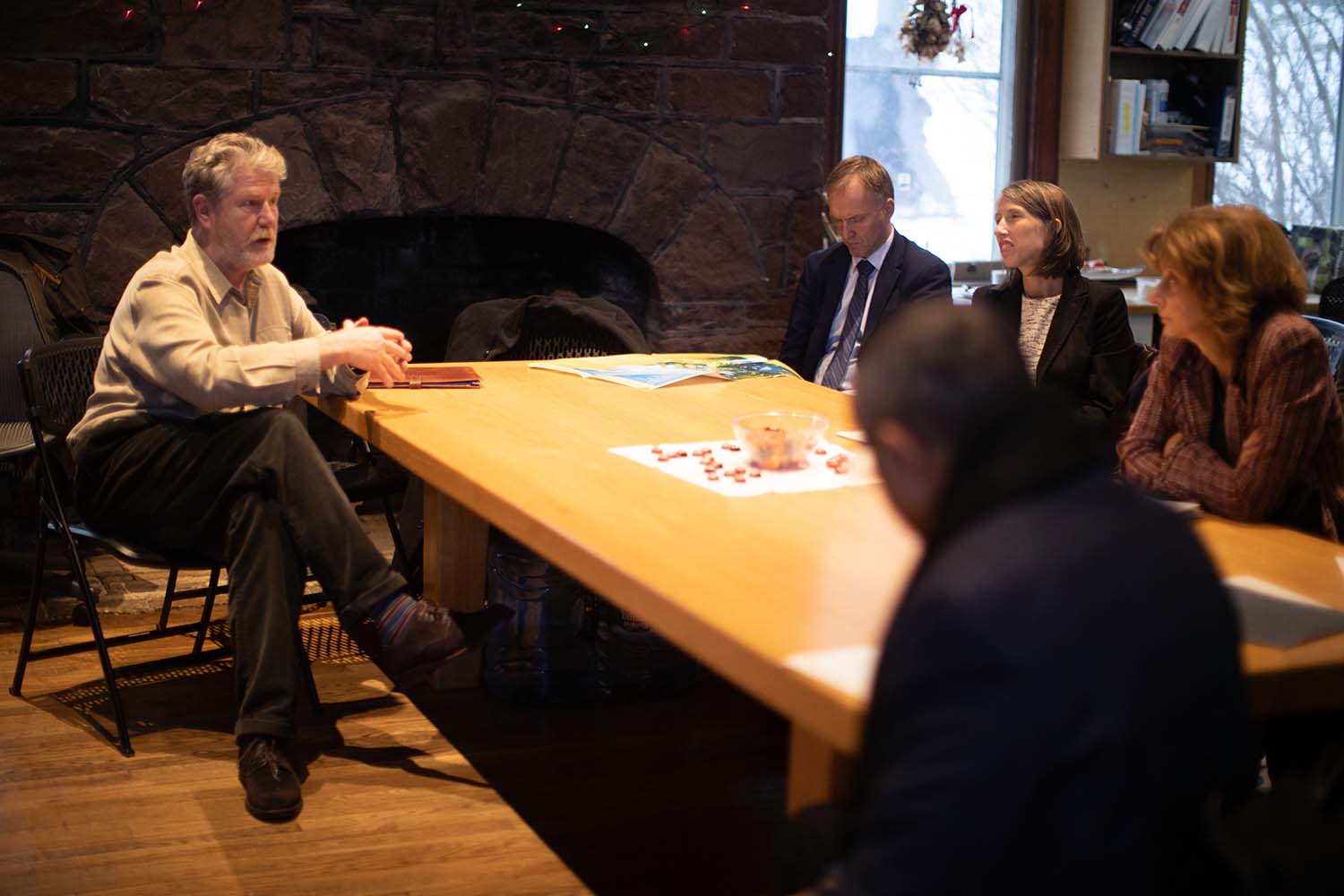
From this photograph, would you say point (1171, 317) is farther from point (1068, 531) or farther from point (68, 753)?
point (68, 753)

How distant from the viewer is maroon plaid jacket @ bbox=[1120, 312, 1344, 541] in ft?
6.68

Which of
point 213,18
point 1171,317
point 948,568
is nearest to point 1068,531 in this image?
point 948,568

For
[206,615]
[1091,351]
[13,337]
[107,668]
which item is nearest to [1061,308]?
[1091,351]

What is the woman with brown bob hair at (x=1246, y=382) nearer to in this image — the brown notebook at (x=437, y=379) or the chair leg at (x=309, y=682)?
the brown notebook at (x=437, y=379)

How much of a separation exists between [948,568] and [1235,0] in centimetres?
496

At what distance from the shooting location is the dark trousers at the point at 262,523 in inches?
105

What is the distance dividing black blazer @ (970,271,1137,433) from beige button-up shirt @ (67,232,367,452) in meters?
1.60

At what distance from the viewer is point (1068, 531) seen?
1045 mm

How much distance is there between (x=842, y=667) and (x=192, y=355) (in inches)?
69.0

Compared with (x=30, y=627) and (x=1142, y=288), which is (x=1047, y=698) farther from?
(x=1142, y=288)

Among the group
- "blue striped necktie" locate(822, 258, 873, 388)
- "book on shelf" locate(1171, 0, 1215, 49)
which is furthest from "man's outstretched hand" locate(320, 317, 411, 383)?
"book on shelf" locate(1171, 0, 1215, 49)

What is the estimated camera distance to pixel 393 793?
2637mm

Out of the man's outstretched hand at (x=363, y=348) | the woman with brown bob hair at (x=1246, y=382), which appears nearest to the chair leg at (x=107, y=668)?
the man's outstretched hand at (x=363, y=348)

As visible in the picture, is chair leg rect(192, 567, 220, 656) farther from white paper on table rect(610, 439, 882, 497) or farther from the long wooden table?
white paper on table rect(610, 439, 882, 497)
